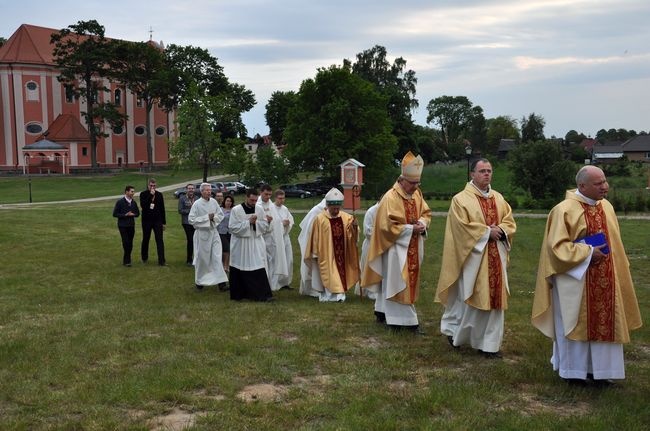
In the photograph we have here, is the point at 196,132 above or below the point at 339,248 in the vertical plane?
above

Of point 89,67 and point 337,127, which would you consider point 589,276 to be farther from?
point 89,67

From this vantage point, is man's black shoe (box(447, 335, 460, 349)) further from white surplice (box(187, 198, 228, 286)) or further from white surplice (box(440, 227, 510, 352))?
white surplice (box(187, 198, 228, 286))

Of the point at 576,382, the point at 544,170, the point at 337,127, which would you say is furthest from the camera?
the point at 337,127

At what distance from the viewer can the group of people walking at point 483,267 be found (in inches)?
243

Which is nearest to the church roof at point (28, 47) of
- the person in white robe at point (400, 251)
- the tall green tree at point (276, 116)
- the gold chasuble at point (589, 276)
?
the tall green tree at point (276, 116)

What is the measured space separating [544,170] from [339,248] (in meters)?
28.9

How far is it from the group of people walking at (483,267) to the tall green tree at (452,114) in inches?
4293

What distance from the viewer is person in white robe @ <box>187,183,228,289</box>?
40.0 feet

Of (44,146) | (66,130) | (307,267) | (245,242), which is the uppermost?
(66,130)

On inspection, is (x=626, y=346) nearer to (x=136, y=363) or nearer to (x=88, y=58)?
(x=136, y=363)

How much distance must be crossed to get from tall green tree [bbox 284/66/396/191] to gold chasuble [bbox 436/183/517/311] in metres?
37.0

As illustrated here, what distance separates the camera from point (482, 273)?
7.26 metres

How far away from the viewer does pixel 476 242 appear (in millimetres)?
7316

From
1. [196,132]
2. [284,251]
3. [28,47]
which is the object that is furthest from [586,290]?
[28,47]
